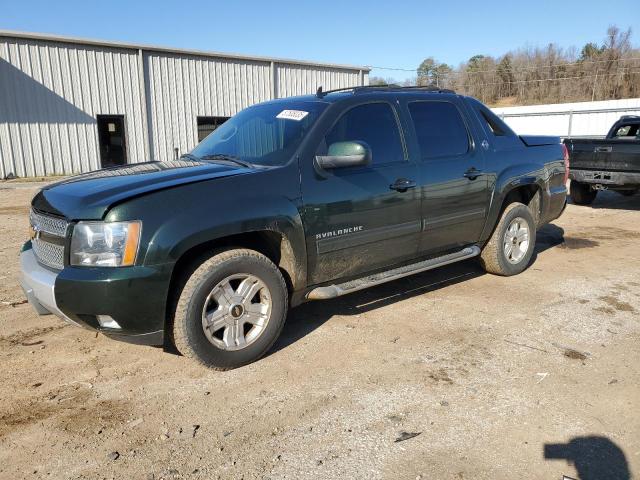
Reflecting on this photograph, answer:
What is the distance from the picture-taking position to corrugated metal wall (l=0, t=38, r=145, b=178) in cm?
1573

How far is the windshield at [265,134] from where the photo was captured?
3883 mm

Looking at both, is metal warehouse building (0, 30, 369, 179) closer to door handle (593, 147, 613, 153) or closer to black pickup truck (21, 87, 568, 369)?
door handle (593, 147, 613, 153)

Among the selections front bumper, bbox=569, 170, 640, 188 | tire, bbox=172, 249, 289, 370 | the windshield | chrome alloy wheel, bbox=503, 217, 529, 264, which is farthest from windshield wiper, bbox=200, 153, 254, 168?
front bumper, bbox=569, 170, 640, 188

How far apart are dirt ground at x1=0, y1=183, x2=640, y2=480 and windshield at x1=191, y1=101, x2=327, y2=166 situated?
1466 mm

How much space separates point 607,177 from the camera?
925cm

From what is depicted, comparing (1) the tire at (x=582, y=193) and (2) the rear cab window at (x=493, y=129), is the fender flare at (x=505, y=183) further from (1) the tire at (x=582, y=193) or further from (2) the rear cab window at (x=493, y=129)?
(1) the tire at (x=582, y=193)

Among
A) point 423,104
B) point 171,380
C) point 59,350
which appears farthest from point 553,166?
point 59,350

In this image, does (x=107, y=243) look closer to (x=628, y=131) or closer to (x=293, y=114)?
(x=293, y=114)

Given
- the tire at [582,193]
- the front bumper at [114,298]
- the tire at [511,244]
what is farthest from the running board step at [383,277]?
the tire at [582,193]

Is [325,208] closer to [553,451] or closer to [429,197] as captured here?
[429,197]

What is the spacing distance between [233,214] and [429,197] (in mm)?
1909

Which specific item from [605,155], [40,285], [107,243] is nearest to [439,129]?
[107,243]

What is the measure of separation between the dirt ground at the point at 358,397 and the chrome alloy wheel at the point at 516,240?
75 centimetres

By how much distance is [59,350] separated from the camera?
3836mm
